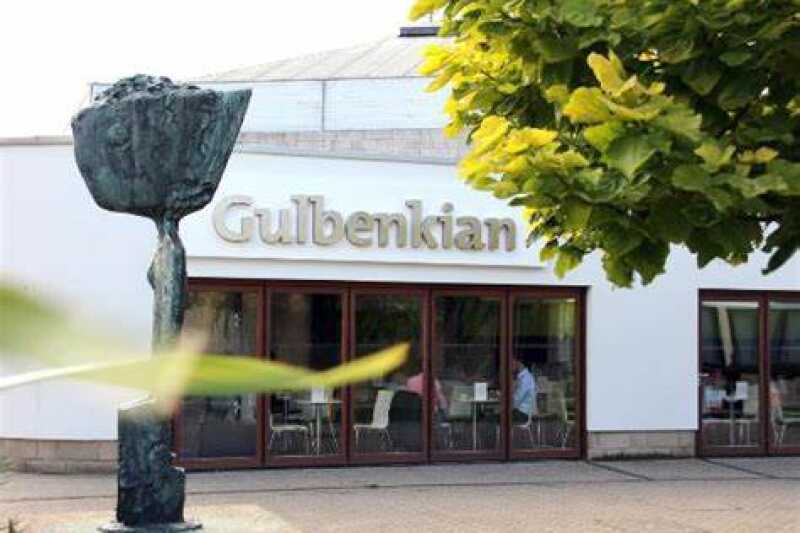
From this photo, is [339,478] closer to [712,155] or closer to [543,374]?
[543,374]

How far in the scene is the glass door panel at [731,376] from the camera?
17828 millimetres

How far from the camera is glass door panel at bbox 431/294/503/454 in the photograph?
1656cm

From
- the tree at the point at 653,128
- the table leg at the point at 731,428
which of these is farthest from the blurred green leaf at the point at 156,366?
the table leg at the point at 731,428

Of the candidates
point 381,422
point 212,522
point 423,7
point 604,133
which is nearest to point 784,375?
point 381,422

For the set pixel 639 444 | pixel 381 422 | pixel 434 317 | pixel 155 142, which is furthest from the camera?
pixel 639 444

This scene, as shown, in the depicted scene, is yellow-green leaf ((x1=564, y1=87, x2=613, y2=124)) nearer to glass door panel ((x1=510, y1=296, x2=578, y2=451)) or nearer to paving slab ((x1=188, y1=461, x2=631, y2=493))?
paving slab ((x1=188, y1=461, x2=631, y2=493))

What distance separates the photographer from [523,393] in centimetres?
1695

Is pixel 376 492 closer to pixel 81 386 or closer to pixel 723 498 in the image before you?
pixel 723 498

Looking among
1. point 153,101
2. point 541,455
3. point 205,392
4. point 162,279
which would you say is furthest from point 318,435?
point 205,392

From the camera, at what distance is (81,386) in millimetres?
408

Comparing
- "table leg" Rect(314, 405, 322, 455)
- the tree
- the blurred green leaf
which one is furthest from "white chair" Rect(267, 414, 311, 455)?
the blurred green leaf

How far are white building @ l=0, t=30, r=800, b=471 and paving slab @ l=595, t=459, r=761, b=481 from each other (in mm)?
287

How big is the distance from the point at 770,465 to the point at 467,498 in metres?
5.85

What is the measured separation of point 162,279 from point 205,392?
924cm
